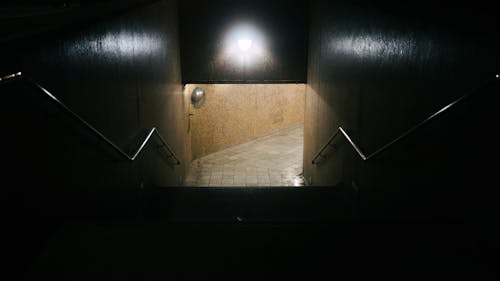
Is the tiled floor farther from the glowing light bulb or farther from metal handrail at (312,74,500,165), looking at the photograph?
the glowing light bulb

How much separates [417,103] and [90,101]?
247 cm

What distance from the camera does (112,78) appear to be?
12.8ft

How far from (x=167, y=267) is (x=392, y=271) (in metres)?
1.28

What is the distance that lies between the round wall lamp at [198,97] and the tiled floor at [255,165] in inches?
55.3

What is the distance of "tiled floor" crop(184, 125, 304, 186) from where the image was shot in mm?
9320

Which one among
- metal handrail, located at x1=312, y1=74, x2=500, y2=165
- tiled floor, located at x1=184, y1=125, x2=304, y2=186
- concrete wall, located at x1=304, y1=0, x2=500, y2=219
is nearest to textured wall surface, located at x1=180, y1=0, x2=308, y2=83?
tiled floor, located at x1=184, y1=125, x2=304, y2=186

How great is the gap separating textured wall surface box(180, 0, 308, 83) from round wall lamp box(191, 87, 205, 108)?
1.46m

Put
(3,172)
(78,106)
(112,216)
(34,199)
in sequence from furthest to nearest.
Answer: (112,216) → (78,106) → (34,199) → (3,172)

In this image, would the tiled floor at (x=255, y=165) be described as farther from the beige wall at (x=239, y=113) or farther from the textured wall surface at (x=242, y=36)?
the textured wall surface at (x=242, y=36)

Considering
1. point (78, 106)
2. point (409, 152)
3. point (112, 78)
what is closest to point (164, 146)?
point (112, 78)

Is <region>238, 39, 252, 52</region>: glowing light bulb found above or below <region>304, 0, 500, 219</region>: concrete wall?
above

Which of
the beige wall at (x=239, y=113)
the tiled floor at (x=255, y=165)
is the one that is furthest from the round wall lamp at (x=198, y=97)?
the tiled floor at (x=255, y=165)

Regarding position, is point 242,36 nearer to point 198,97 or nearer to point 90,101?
point 198,97

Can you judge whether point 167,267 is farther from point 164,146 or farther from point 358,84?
point 164,146
